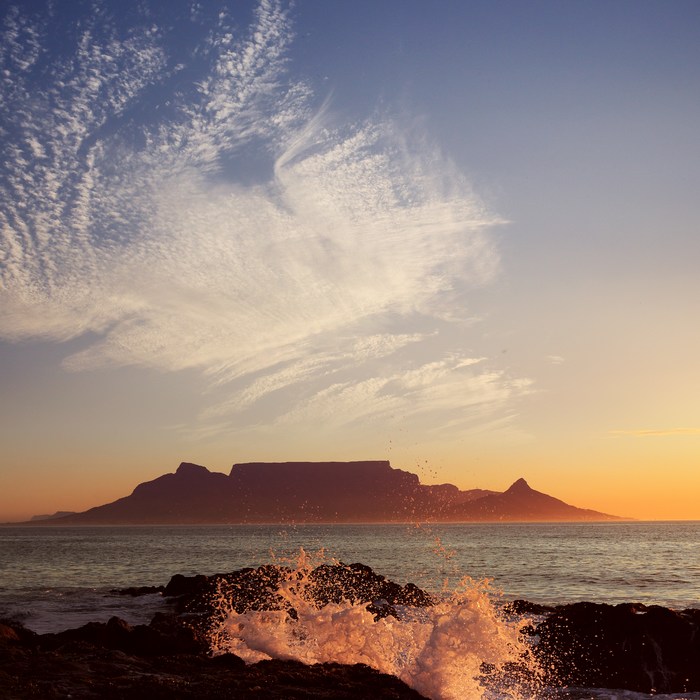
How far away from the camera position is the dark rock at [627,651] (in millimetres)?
18656

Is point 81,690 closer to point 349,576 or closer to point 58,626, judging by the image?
point 58,626

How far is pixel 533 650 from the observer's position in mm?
20891

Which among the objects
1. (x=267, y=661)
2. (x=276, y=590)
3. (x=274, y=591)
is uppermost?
(x=267, y=661)

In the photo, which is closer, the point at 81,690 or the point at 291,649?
the point at 81,690

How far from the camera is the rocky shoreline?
37.1ft

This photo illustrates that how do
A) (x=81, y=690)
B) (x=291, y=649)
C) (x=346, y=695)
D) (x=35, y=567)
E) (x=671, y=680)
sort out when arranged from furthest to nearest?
1. (x=35, y=567)
2. (x=671, y=680)
3. (x=291, y=649)
4. (x=346, y=695)
5. (x=81, y=690)

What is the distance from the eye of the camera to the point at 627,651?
1973 centimetres

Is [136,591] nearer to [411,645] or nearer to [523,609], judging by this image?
[523,609]

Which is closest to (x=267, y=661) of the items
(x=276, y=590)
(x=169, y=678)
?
(x=169, y=678)

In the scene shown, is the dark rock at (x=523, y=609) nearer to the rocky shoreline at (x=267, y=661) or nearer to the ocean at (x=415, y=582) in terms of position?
the rocky shoreline at (x=267, y=661)

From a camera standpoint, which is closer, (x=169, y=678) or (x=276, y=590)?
(x=169, y=678)

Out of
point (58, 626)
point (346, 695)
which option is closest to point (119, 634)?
point (346, 695)

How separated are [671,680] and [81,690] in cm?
1525

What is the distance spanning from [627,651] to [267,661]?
11.4 metres
